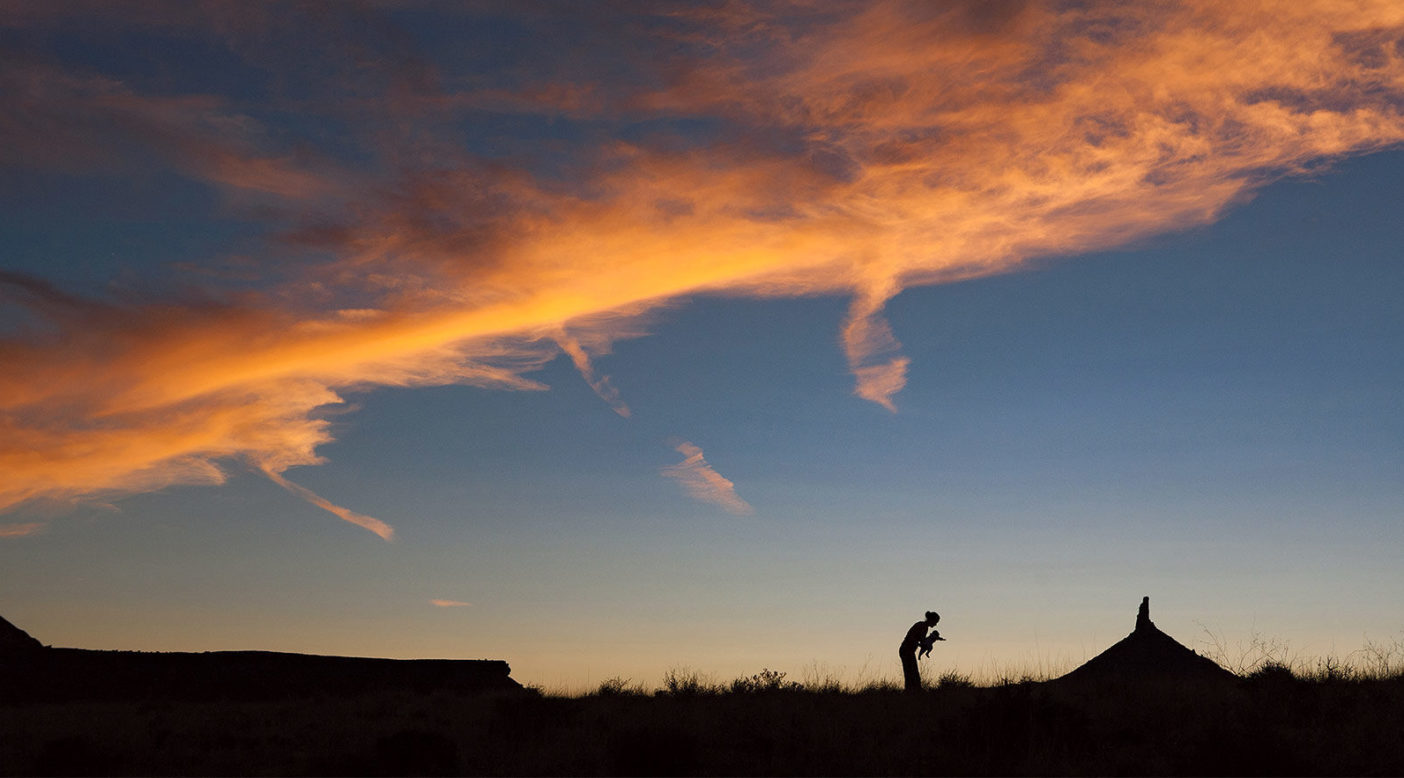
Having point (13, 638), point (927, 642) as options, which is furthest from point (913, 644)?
point (13, 638)

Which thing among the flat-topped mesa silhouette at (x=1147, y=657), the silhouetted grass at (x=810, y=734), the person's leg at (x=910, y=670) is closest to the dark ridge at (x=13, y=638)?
the silhouetted grass at (x=810, y=734)

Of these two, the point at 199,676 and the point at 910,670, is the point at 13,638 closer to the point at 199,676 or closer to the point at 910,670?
the point at 199,676

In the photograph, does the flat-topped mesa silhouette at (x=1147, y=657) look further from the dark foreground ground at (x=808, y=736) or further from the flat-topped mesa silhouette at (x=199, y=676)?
the flat-topped mesa silhouette at (x=199, y=676)

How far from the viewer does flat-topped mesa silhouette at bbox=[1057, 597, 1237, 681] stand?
27234mm

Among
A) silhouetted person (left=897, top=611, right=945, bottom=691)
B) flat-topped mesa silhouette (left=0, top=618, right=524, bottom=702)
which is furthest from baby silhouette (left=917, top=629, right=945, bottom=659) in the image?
flat-topped mesa silhouette (left=0, top=618, right=524, bottom=702)

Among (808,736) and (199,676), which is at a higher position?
(199,676)

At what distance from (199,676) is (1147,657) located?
24.2 meters

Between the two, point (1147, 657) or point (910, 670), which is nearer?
point (910, 670)

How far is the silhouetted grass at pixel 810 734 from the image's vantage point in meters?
14.9

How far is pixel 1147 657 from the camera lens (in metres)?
27.7

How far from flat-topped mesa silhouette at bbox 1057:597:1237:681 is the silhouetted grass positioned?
23.0ft

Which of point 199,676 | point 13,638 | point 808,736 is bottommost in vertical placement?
point 808,736

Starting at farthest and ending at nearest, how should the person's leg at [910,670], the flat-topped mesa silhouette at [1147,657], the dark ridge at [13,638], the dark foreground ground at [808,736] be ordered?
the dark ridge at [13,638]
the flat-topped mesa silhouette at [1147,657]
the person's leg at [910,670]
the dark foreground ground at [808,736]

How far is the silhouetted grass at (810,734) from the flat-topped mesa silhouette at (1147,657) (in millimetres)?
6999
